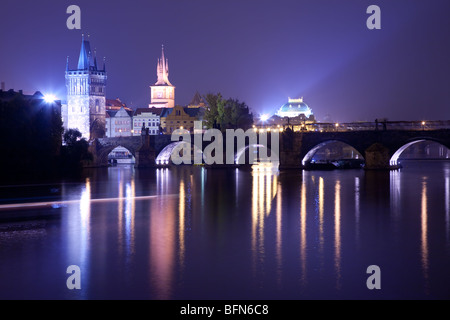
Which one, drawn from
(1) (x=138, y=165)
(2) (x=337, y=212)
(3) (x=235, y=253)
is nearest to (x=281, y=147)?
(1) (x=138, y=165)

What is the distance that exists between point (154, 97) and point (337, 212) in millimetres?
154538

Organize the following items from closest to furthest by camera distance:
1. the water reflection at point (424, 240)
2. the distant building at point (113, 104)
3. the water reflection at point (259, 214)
→ the water reflection at point (424, 240) < the water reflection at point (259, 214) < the distant building at point (113, 104)

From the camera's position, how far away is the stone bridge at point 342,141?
65375mm

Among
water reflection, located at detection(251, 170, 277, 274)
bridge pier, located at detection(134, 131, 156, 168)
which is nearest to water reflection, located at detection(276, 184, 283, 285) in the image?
water reflection, located at detection(251, 170, 277, 274)

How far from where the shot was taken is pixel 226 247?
19453mm

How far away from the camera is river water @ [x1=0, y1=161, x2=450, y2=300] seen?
47.3 ft

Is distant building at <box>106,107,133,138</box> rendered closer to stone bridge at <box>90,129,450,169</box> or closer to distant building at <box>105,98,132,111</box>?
distant building at <box>105,98,132,111</box>

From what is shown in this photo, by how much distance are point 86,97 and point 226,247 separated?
404 feet

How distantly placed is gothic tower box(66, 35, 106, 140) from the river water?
102060 mm

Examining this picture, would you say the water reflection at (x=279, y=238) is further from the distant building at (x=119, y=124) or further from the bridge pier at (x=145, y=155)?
the distant building at (x=119, y=124)

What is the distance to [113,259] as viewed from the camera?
17641 mm

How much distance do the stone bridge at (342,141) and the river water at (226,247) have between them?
30.9m

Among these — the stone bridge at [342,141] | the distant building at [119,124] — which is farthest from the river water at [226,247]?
the distant building at [119,124]
